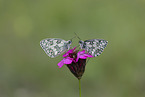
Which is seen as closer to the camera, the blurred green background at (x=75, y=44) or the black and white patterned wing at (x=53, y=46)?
the black and white patterned wing at (x=53, y=46)

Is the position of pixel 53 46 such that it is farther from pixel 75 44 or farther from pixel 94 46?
pixel 75 44

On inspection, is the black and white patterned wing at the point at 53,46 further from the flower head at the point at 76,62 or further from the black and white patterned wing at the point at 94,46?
the black and white patterned wing at the point at 94,46

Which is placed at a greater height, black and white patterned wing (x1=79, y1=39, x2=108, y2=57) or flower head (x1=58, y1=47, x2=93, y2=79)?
black and white patterned wing (x1=79, y1=39, x2=108, y2=57)

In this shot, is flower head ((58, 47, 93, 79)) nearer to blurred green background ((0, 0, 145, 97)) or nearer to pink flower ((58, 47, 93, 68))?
pink flower ((58, 47, 93, 68))

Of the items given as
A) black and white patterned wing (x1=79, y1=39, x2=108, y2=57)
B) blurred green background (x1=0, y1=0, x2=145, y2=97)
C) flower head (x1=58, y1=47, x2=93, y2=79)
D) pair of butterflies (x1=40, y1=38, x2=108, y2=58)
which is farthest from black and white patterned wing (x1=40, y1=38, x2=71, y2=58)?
blurred green background (x1=0, y1=0, x2=145, y2=97)

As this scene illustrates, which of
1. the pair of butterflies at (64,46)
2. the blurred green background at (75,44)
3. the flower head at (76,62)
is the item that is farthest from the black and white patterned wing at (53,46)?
the blurred green background at (75,44)
